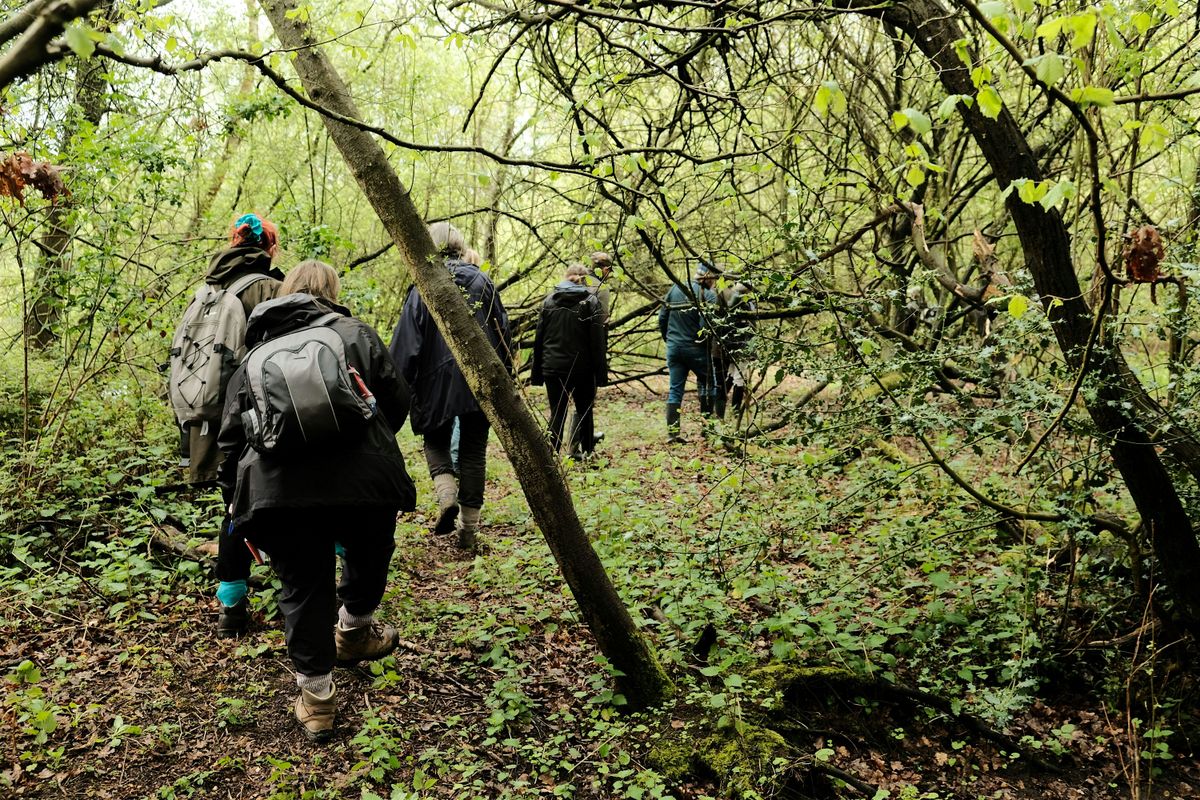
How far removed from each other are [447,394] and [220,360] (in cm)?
164

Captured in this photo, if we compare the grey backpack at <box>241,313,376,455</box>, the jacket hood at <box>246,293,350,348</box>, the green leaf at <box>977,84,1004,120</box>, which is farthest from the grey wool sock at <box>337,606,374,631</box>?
the green leaf at <box>977,84,1004,120</box>

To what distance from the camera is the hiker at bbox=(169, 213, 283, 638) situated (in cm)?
383

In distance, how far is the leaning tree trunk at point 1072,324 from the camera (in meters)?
3.52

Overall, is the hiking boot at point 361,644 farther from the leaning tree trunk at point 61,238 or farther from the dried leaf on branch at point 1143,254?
the dried leaf on branch at point 1143,254

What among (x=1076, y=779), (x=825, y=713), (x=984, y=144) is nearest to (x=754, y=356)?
(x=984, y=144)

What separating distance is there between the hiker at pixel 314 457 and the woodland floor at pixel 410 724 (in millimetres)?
305

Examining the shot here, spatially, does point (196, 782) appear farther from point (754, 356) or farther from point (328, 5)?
point (328, 5)

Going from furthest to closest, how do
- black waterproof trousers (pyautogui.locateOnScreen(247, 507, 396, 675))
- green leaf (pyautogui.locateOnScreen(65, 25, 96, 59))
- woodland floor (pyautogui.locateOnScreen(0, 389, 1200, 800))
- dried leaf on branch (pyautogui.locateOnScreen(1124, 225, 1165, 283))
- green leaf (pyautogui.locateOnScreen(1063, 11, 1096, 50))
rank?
black waterproof trousers (pyautogui.locateOnScreen(247, 507, 396, 675)), woodland floor (pyautogui.locateOnScreen(0, 389, 1200, 800)), dried leaf on branch (pyautogui.locateOnScreen(1124, 225, 1165, 283)), green leaf (pyautogui.locateOnScreen(1063, 11, 1096, 50)), green leaf (pyautogui.locateOnScreen(65, 25, 96, 59))

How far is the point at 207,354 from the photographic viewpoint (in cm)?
383

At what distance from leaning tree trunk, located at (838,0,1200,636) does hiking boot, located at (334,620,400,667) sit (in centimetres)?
347

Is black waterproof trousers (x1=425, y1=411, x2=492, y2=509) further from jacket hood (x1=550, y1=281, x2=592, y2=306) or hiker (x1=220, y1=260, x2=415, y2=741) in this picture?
jacket hood (x1=550, y1=281, x2=592, y2=306)

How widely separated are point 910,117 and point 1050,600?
10.8 feet

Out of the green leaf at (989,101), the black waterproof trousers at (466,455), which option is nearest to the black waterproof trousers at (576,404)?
the black waterproof trousers at (466,455)

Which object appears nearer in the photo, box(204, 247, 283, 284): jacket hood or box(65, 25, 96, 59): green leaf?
box(65, 25, 96, 59): green leaf
